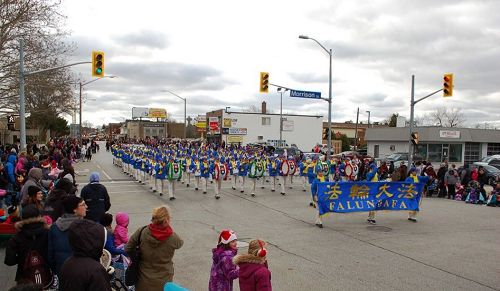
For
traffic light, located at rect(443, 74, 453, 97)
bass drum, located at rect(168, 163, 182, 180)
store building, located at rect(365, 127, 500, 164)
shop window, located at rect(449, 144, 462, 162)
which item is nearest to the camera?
bass drum, located at rect(168, 163, 182, 180)

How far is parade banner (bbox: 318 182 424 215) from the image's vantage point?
11812 mm

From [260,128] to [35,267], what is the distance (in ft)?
185

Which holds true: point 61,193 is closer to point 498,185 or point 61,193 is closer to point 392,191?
point 392,191

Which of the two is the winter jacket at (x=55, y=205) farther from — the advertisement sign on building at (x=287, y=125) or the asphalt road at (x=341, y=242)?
the advertisement sign on building at (x=287, y=125)

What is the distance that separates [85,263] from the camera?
3.22 metres

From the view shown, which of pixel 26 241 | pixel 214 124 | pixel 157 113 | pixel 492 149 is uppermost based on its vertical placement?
pixel 157 113

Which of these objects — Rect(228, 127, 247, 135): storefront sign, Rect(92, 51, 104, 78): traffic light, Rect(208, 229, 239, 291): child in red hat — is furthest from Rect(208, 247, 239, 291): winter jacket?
Rect(228, 127, 247, 135): storefront sign

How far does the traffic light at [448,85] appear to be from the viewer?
2258 centimetres

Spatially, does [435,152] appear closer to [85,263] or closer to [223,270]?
[223,270]

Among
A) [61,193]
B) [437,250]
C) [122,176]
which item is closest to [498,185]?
[437,250]

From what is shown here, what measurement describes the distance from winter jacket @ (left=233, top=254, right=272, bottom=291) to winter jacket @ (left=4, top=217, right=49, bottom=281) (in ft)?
8.11

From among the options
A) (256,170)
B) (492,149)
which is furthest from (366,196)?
(492,149)

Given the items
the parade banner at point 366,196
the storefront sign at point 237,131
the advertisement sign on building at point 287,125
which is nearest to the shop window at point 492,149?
the advertisement sign on building at point 287,125

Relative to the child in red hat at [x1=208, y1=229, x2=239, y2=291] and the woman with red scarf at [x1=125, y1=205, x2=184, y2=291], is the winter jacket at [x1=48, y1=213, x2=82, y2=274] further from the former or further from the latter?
the child in red hat at [x1=208, y1=229, x2=239, y2=291]
